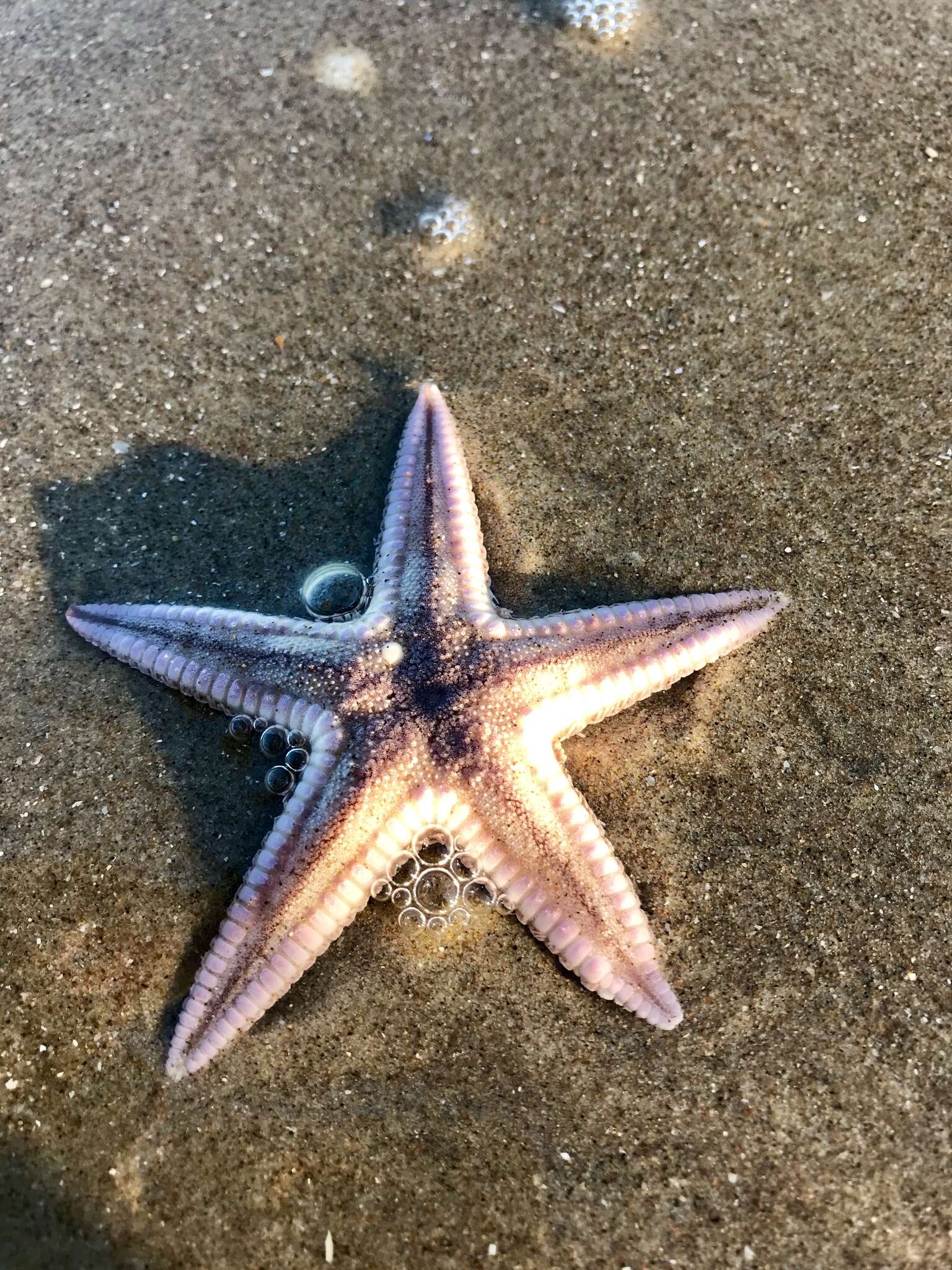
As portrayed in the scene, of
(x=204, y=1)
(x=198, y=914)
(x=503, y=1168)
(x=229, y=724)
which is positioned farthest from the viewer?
(x=204, y=1)

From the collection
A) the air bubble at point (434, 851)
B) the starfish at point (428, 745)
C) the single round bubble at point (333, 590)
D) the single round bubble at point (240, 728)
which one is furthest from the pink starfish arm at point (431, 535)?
the air bubble at point (434, 851)

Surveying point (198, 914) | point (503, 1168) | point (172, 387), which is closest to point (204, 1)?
point (172, 387)

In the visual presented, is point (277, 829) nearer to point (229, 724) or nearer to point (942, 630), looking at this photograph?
point (229, 724)

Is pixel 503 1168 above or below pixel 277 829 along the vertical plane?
below

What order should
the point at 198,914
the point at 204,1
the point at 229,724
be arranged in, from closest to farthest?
the point at 198,914 → the point at 229,724 → the point at 204,1

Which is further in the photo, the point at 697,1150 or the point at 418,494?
the point at 418,494

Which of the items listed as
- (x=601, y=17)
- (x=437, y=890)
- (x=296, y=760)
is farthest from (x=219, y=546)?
(x=601, y=17)
